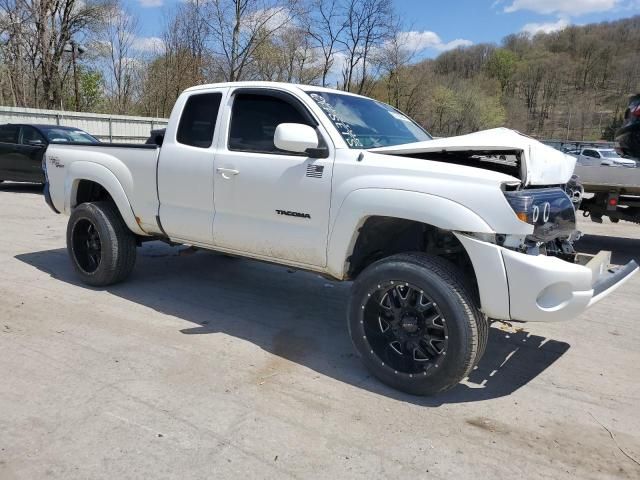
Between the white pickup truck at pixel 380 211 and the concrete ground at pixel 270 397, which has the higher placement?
the white pickup truck at pixel 380 211

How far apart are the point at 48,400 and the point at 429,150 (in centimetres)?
286

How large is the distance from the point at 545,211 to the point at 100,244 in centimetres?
425

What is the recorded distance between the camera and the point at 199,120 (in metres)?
4.82

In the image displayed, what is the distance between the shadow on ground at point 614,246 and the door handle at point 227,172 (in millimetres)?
6102

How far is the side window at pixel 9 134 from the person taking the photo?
13.0 m

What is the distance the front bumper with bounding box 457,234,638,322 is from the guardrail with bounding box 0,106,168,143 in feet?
61.1

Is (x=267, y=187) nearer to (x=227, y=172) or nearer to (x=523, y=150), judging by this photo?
(x=227, y=172)

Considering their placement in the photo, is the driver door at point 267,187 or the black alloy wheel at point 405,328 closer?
the black alloy wheel at point 405,328

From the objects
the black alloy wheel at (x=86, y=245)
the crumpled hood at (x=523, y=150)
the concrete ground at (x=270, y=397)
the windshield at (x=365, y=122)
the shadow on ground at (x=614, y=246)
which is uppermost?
the windshield at (x=365, y=122)

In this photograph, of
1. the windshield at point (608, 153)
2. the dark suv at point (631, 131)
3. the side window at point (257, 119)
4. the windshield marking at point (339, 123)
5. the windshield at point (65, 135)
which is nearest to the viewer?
the windshield marking at point (339, 123)

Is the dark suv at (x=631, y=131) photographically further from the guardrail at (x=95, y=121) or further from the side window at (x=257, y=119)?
the guardrail at (x=95, y=121)

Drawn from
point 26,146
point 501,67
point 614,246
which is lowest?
point 614,246

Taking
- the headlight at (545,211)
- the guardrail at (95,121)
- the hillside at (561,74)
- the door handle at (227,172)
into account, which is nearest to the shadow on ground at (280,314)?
the headlight at (545,211)

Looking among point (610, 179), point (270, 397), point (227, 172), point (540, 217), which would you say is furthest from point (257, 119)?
point (610, 179)
